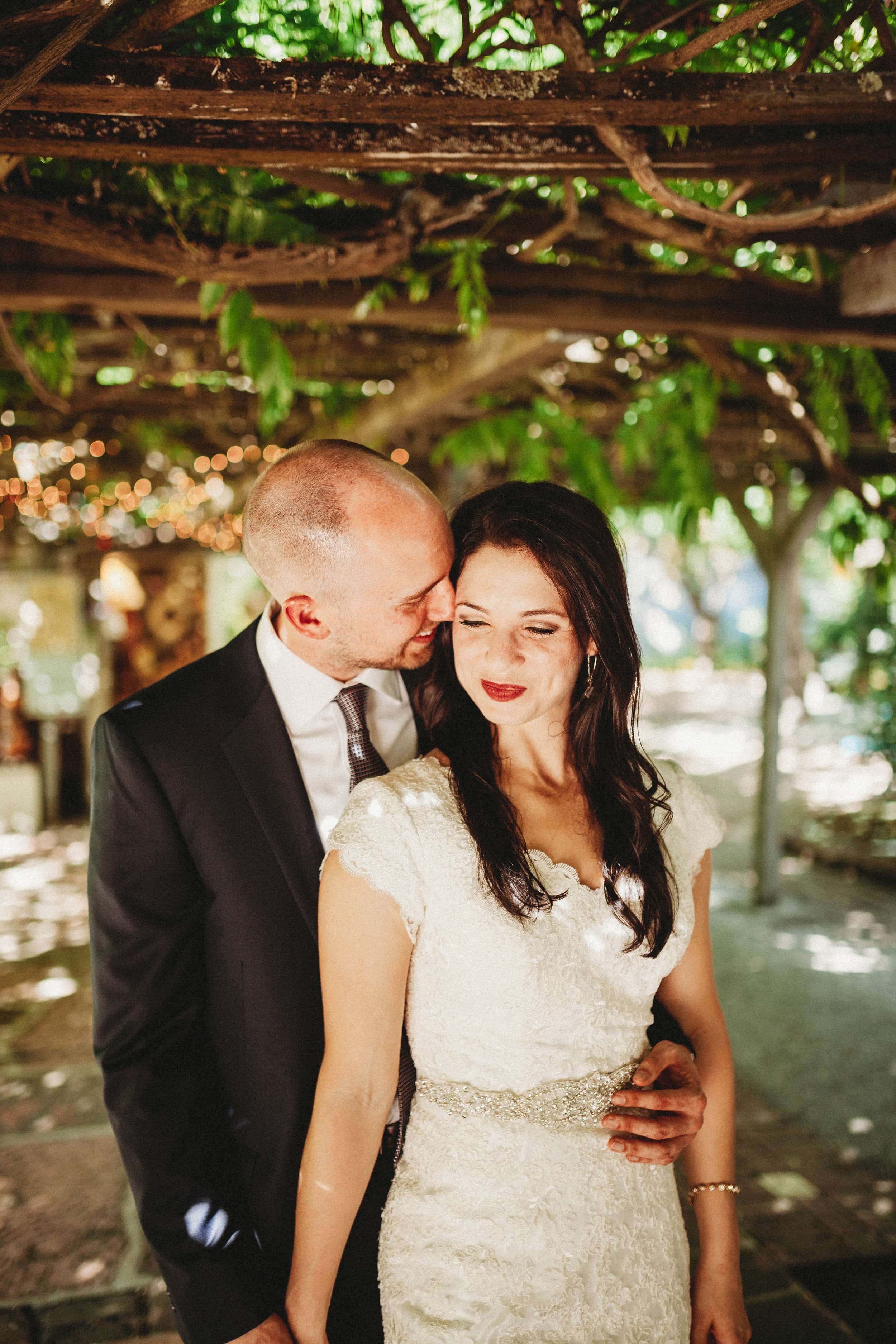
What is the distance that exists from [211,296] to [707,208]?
1.32m

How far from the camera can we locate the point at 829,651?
10.0 metres

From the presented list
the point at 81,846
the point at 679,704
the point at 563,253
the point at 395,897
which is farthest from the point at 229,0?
the point at 679,704

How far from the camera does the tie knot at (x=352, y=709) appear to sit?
175cm

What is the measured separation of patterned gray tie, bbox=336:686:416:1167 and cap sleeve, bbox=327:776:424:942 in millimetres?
119

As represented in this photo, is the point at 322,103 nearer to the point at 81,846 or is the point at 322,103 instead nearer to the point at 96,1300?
the point at 96,1300

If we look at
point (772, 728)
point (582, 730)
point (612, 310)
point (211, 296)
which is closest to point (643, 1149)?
point (582, 730)

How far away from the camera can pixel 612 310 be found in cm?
308

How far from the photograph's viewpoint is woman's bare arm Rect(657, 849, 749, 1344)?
162 centimetres

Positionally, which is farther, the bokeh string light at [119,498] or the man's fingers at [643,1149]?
the bokeh string light at [119,498]

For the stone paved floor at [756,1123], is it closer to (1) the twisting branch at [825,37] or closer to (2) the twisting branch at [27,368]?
(2) the twisting branch at [27,368]

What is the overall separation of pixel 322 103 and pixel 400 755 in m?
1.22

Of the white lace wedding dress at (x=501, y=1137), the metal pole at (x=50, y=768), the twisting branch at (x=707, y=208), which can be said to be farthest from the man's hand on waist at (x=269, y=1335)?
the metal pole at (x=50, y=768)

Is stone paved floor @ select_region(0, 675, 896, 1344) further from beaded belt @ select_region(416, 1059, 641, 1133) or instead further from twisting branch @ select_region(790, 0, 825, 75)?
twisting branch @ select_region(790, 0, 825, 75)

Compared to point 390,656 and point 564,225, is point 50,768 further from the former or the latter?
point 390,656
